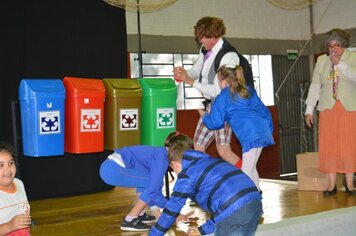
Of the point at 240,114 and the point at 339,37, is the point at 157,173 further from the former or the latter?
the point at 339,37

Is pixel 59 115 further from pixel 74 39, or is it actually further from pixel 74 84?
pixel 74 39

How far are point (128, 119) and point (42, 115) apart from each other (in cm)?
74

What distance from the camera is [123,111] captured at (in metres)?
4.62

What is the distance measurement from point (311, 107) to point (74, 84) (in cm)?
205

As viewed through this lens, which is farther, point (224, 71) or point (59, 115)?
point (59, 115)

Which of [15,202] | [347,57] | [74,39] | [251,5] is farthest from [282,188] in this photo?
[251,5]

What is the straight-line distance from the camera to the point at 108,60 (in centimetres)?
578

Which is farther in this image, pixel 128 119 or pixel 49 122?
pixel 128 119

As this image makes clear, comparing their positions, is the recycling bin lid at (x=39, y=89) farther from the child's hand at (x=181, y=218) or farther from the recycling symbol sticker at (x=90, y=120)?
the child's hand at (x=181, y=218)

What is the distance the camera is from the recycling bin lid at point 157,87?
4.66 meters

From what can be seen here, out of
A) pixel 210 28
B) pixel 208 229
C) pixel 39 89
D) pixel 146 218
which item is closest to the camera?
pixel 208 229

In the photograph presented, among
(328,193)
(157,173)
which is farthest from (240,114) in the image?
(328,193)

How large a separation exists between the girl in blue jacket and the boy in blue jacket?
117 centimetres

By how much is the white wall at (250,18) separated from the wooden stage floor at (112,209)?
142 inches
